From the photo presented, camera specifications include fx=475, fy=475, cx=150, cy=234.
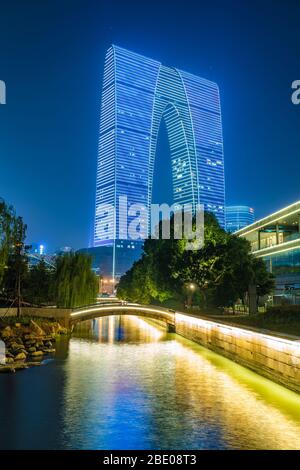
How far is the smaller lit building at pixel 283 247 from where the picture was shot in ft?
230

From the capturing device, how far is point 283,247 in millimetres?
73625

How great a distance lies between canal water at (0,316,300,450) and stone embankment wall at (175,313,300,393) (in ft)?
2.39

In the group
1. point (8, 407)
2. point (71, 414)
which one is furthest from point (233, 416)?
point (8, 407)

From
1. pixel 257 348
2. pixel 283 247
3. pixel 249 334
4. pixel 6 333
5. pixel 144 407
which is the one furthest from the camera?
pixel 283 247

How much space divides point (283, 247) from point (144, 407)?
5662 cm

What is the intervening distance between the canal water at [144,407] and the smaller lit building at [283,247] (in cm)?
3898

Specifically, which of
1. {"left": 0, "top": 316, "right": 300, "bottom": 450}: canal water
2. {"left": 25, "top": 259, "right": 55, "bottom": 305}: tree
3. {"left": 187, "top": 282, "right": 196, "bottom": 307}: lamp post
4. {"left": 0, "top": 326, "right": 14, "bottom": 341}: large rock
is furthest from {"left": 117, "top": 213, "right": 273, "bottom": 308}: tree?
{"left": 0, "top": 326, "right": 14, "bottom": 341}: large rock

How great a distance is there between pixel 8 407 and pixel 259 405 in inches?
440

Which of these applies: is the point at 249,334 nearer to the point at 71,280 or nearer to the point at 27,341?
the point at 27,341

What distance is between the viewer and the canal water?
16750 mm

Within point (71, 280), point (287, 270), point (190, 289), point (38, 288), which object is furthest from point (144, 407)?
point (287, 270)

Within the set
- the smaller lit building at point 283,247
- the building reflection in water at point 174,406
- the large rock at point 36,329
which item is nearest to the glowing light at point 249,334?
the building reflection in water at point 174,406

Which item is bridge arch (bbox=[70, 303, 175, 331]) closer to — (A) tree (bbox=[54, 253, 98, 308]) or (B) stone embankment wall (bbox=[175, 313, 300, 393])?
(A) tree (bbox=[54, 253, 98, 308])
